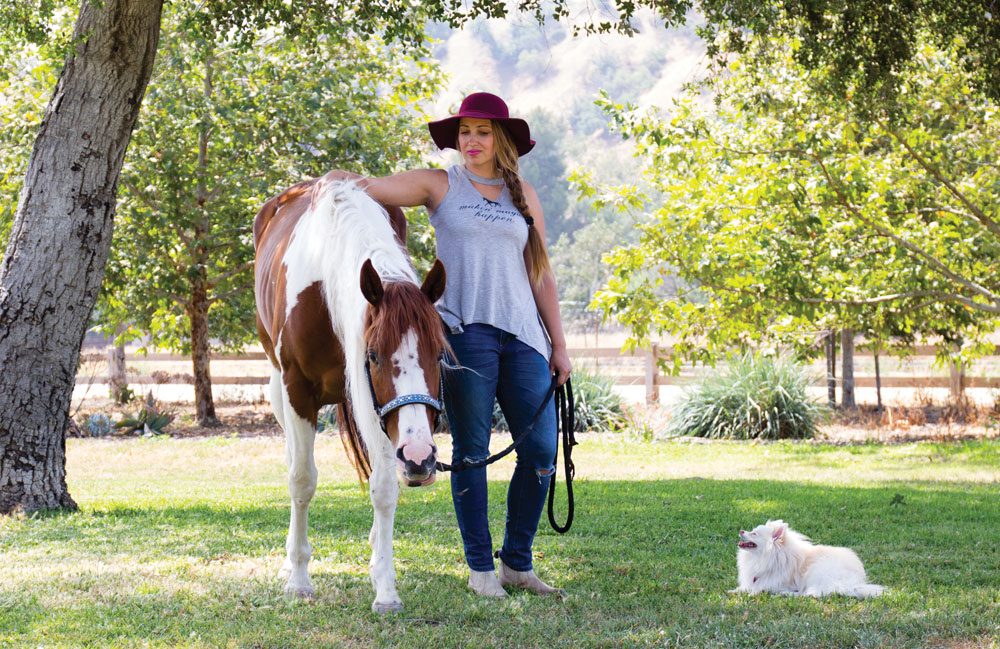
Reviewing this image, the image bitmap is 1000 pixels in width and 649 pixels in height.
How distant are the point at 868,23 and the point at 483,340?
5537 mm

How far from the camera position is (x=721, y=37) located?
8.72 metres

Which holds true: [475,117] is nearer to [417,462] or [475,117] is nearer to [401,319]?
[401,319]

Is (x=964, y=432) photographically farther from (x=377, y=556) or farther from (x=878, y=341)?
(x=377, y=556)

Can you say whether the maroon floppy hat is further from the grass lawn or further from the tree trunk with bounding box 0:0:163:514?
the tree trunk with bounding box 0:0:163:514

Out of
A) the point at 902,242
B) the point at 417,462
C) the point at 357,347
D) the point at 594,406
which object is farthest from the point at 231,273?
the point at 417,462

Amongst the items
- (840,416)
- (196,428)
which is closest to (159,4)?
(196,428)

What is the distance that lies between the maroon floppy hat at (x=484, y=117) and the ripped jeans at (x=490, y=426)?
0.87 meters

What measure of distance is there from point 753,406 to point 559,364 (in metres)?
9.30

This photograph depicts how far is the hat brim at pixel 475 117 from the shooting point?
3.79 meters

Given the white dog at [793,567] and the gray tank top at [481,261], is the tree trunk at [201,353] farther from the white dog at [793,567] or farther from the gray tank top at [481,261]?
the white dog at [793,567]

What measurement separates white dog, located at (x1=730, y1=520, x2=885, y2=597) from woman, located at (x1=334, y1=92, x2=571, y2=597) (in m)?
0.94

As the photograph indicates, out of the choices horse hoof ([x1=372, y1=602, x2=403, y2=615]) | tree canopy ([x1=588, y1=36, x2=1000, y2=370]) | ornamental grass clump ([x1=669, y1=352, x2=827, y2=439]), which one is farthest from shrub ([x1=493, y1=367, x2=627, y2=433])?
horse hoof ([x1=372, y1=602, x2=403, y2=615])

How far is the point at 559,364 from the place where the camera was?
3.96 m

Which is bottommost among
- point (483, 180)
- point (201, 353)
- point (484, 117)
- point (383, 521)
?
point (383, 521)
